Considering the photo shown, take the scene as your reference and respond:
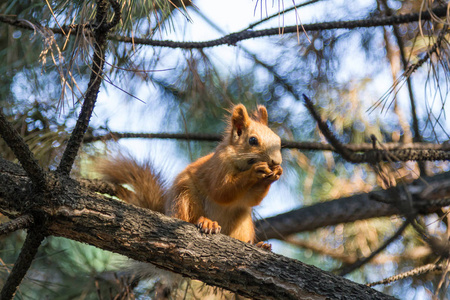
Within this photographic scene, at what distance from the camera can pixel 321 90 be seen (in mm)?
2750

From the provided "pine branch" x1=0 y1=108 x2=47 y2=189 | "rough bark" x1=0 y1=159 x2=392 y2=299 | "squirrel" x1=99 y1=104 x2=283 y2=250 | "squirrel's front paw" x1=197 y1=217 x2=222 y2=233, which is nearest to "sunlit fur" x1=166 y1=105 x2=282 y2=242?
"squirrel" x1=99 y1=104 x2=283 y2=250

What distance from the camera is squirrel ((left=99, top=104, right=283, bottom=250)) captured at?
5.76ft

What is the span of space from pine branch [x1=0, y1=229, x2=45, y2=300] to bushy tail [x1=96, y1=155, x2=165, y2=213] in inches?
31.4

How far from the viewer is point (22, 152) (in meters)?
1.05

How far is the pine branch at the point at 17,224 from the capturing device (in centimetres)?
100

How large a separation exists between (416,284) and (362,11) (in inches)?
60.5

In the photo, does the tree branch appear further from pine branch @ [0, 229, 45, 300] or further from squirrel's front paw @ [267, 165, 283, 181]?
pine branch @ [0, 229, 45, 300]

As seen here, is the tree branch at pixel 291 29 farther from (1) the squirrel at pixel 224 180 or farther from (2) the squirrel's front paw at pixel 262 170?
(2) the squirrel's front paw at pixel 262 170

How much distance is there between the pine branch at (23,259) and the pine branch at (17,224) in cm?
5

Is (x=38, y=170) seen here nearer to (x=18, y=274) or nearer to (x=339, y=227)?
(x=18, y=274)

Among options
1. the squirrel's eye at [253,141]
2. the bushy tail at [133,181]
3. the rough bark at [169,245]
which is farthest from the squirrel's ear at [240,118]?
the rough bark at [169,245]

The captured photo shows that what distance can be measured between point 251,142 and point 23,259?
91 cm

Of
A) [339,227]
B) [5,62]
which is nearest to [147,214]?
[5,62]

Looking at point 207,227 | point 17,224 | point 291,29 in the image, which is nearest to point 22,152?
point 17,224
